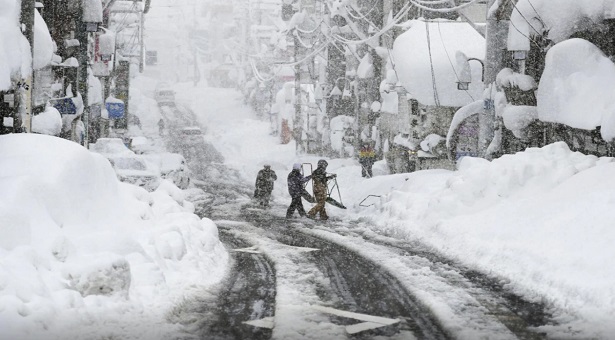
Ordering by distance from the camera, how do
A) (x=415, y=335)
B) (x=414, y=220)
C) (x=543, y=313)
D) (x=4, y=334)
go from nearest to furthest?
Answer: (x=4, y=334)
(x=415, y=335)
(x=543, y=313)
(x=414, y=220)

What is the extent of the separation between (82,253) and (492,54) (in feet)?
44.1

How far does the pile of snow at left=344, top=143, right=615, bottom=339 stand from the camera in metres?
9.27

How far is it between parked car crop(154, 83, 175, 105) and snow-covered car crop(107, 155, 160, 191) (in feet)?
190

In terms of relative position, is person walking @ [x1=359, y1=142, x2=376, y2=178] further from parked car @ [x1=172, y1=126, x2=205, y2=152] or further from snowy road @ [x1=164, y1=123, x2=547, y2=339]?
parked car @ [x1=172, y1=126, x2=205, y2=152]

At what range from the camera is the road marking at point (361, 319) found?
797cm

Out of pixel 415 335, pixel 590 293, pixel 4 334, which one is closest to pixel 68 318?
pixel 4 334

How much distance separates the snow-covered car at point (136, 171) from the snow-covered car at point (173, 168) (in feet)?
13.1

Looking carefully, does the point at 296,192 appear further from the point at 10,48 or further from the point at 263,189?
the point at 10,48

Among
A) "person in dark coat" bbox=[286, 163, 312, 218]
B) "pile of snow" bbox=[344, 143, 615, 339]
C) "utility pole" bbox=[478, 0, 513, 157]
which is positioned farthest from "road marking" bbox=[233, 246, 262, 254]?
"utility pole" bbox=[478, 0, 513, 157]

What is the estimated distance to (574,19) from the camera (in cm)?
1808

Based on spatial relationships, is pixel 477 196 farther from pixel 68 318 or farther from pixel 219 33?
pixel 219 33

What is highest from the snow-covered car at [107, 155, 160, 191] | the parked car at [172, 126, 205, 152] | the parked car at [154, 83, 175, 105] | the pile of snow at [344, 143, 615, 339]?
the parked car at [154, 83, 175, 105]

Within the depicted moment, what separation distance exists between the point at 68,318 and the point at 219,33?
9871 centimetres

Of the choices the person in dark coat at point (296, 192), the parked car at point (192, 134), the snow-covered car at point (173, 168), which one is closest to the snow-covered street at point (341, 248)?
the person in dark coat at point (296, 192)
